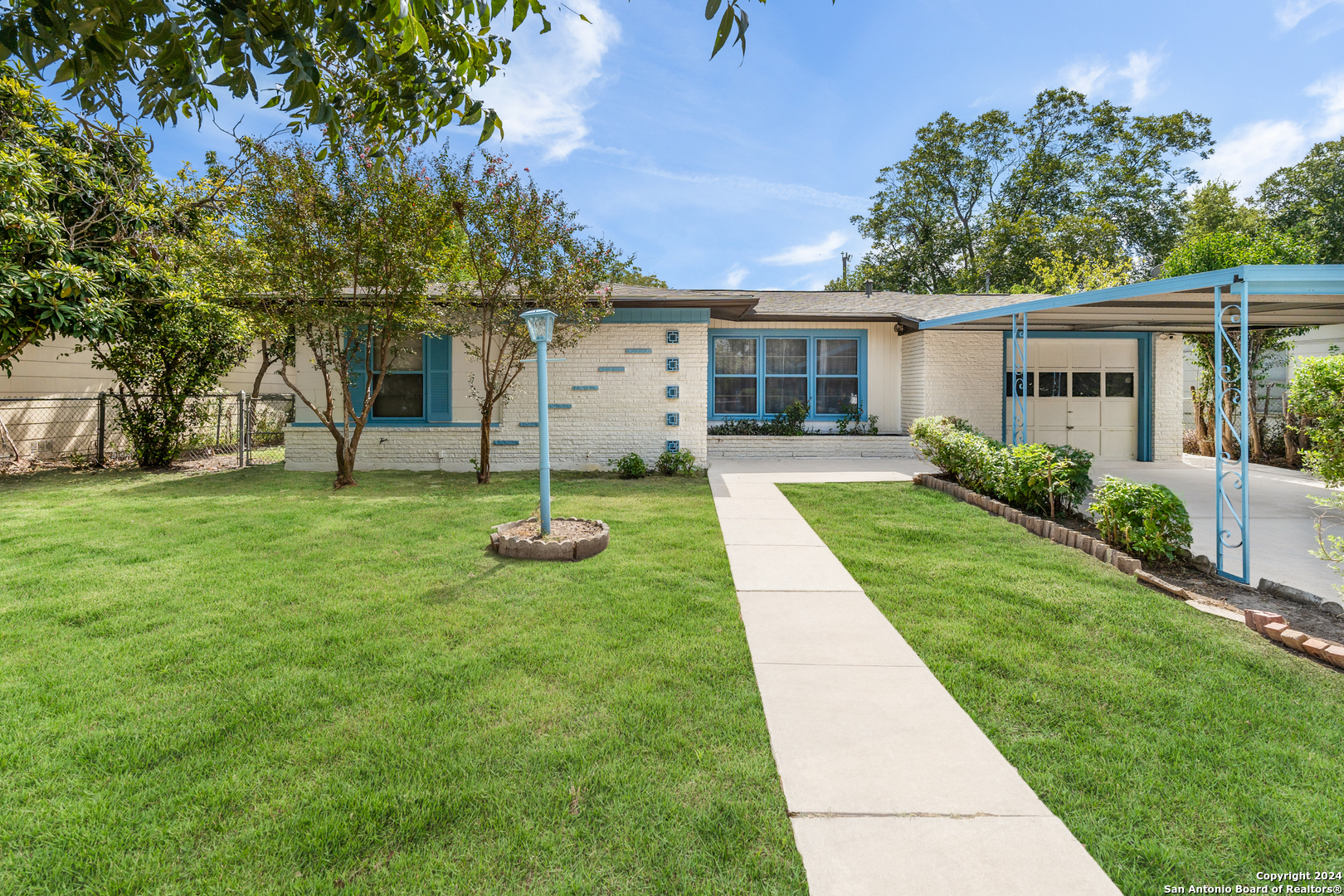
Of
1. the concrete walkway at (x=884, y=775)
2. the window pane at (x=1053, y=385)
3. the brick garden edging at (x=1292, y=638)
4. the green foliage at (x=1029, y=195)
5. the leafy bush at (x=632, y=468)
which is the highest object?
the green foliage at (x=1029, y=195)

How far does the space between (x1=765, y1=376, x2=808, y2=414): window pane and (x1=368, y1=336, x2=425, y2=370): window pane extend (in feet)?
22.6

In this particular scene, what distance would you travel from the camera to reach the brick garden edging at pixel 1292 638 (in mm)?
3186

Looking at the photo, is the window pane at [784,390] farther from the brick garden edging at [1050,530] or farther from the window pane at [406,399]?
the window pane at [406,399]

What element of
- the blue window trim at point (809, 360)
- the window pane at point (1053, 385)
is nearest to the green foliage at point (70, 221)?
the blue window trim at point (809, 360)

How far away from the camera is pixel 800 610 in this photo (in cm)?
→ 403

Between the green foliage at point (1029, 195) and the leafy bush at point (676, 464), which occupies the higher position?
the green foliage at point (1029, 195)

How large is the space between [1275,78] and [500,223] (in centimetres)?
1685

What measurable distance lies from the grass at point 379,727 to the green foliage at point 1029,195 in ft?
87.5

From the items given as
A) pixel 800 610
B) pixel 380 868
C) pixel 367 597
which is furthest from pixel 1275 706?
pixel 367 597

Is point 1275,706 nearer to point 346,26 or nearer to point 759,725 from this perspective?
point 759,725

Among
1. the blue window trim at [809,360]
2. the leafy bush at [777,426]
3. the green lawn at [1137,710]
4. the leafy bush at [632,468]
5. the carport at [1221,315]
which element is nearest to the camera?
the green lawn at [1137,710]

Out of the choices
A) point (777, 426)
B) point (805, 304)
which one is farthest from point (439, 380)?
point (805, 304)

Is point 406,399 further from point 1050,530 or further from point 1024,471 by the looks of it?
point 1050,530

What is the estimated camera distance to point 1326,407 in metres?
4.39
